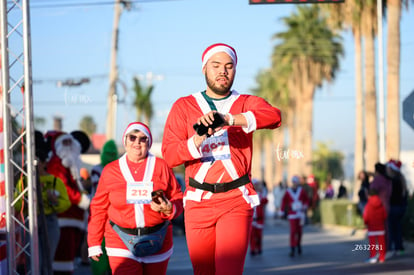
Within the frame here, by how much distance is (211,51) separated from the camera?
222 inches

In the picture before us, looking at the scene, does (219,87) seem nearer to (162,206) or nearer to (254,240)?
(162,206)

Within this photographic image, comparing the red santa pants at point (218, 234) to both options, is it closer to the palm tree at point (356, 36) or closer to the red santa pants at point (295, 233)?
the red santa pants at point (295, 233)

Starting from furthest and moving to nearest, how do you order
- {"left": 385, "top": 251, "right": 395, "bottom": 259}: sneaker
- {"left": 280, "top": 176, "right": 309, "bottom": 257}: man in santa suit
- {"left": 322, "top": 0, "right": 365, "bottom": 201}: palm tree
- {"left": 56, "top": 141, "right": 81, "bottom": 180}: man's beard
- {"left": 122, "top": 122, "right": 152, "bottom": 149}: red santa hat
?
1. {"left": 322, "top": 0, "right": 365, "bottom": 201}: palm tree
2. {"left": 280, "top": 176, "right": 309, "bottom": 257}: man in santa suit
3. {"left": 385, "top": 251, "right": 395, "bottom": 259}: sneaker
4. {"left": 56, "top": 141, "right": 81, "bottom": 180}: man's beard
5. {"left": 122, "top": 122, "right": 152, "bottom": 149}: red santa hat

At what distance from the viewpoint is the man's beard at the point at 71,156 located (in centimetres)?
1090

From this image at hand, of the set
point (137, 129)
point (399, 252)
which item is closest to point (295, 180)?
point (399, 252)

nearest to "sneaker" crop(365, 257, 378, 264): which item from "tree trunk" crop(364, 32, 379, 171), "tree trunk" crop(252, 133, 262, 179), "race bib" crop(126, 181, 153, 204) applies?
"race bib" crop(126, 181, 153, 204)

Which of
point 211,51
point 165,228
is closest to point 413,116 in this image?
point 165,228

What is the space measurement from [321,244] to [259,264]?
6.72 m

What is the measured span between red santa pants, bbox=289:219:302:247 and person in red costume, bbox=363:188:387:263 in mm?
2581

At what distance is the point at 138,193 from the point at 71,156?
434cm

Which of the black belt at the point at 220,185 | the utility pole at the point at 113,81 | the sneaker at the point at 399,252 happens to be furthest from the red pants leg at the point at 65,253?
the utility pole at the point at 113,81

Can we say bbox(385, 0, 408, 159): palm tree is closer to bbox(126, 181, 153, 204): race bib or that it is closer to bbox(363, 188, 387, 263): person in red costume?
bbox(363, 188, 387, 263): person in red costume

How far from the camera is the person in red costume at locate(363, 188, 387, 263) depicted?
15.2 metres

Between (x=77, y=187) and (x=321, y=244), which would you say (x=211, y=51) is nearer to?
(x=77, y=187)
